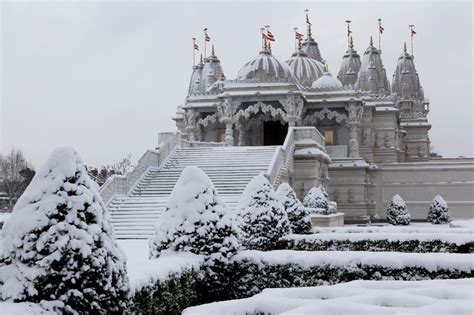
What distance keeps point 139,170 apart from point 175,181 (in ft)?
5.14

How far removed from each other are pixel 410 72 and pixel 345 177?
78.9ft

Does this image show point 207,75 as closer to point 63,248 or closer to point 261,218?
point 261,218

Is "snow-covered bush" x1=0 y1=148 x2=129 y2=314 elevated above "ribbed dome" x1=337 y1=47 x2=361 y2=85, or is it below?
below

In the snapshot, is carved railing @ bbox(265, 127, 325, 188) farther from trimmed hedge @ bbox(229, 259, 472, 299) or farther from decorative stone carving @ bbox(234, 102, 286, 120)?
trimmed hedge @ bbox(229, 259, 472, 299)

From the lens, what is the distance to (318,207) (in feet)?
80.7

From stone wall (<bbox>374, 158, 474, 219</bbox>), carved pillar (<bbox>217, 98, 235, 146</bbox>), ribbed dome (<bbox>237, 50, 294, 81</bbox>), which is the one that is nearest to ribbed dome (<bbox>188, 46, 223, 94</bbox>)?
ribbed dome (<bbox>237, 50, 294, 81</bbox>)

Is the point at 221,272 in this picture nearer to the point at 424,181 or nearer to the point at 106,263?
the point at 106,263

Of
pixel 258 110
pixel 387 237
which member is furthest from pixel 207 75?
pixel 387 237

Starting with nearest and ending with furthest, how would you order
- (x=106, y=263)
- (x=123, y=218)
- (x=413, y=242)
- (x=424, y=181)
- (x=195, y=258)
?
(x=106, y=263), (x=195, y=258), (x=413, y=242), (x=123, y=218), (x=424, y=181)

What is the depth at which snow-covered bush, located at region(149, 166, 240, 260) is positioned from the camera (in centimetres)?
1054

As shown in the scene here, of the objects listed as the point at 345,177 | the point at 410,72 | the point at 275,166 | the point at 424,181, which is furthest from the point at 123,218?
the point at 410,72

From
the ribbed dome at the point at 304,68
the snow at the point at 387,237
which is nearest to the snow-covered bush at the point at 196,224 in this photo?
the snow at the point at 387,237

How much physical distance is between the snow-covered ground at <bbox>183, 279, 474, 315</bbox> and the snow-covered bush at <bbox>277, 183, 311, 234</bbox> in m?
9.63

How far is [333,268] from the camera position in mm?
10250
